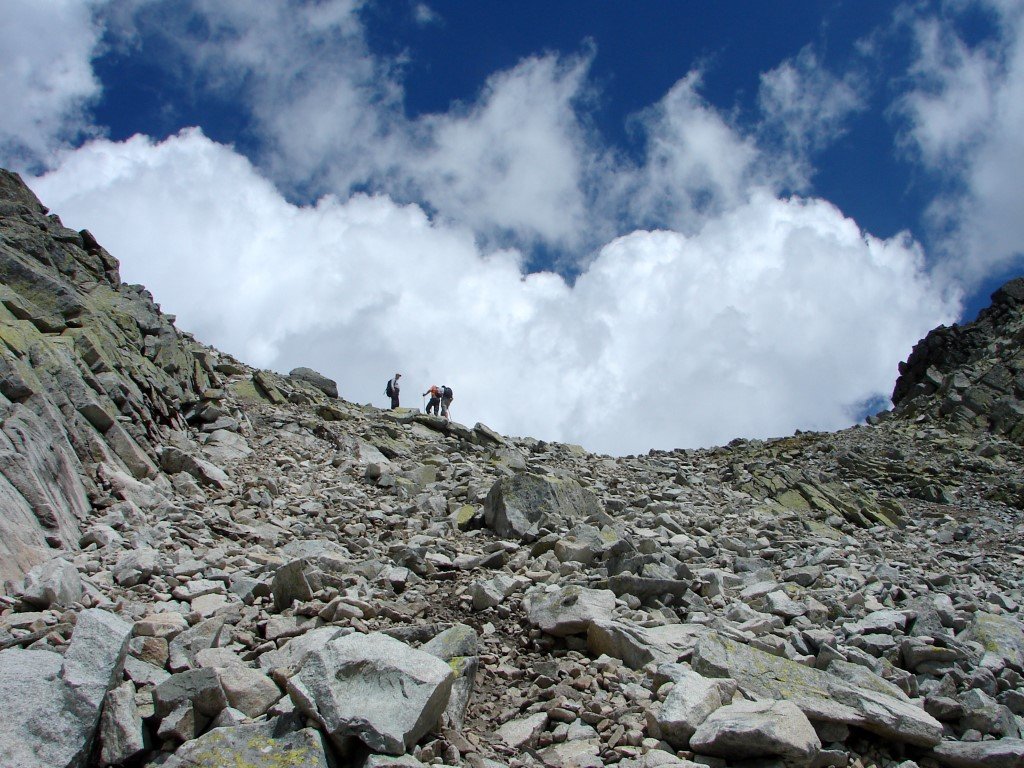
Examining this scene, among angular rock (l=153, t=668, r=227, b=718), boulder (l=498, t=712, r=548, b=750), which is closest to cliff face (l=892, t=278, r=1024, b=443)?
boulder (l=498, t=712, r=548, b=750)

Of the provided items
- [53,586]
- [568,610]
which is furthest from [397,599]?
[53,586]

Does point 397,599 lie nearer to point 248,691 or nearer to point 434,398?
point 248,691

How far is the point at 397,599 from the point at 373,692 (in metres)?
3.94

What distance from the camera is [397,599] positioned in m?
9.31

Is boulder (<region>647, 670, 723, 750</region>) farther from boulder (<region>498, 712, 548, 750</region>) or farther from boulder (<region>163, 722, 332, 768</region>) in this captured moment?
boulder (<region>163, 722, 332, 768</region>)

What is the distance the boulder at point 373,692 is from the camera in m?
5.14

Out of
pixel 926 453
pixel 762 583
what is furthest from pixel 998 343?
pixel 762 583

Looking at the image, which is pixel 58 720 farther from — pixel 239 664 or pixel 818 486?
pixel 818 486

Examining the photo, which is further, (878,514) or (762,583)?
(878,514)

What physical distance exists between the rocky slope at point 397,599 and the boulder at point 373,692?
0.02m

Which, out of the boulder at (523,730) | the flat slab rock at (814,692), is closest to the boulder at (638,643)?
the flat slab rock at (814,692)

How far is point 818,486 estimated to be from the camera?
80.8ft

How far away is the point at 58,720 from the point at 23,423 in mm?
6551

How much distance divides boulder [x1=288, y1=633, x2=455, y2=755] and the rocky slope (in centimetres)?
2
